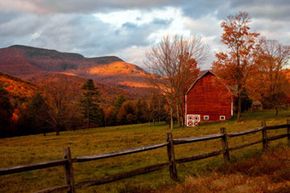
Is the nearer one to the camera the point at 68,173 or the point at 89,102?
the point at 68,173

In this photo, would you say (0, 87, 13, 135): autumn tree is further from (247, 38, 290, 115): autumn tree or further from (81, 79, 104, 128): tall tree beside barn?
(247, 38, 290, 115): autumn tree

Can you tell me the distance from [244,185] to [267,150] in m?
7.05

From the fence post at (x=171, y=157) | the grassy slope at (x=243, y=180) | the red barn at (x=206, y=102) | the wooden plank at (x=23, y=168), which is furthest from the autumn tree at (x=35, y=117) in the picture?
the wooden plank at (x=23, y=168)

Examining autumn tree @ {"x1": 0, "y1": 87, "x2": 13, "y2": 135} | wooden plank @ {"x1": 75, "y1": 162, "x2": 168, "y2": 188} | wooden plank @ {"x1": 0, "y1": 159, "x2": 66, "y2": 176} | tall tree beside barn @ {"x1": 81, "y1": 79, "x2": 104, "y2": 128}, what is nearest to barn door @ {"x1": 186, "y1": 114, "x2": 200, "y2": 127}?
tall tree beside barn @ {"x1": 81, "y1": 79, "x2": 104, "y2": 128}

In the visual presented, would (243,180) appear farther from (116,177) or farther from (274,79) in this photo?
(274,79)

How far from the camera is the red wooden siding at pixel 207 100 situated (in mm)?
60719

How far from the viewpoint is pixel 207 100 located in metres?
62.2

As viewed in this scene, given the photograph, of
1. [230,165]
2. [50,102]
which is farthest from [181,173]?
[50,102]

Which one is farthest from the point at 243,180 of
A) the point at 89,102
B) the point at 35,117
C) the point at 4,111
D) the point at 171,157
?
the point at 89,102

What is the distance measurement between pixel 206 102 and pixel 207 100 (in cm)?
38

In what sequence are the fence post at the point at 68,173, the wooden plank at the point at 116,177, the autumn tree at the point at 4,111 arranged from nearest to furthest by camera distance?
the fence post at the point at 68,173, the wooden plank at the point at 116,177, the autumn tree at the point at 4,111

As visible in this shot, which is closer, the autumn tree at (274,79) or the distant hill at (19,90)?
the autumn tree at (274,79)

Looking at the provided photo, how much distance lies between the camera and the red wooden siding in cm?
6072

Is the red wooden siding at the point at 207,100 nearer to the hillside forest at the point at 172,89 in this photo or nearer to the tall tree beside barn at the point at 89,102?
the hillside forest at the point at 172,89
